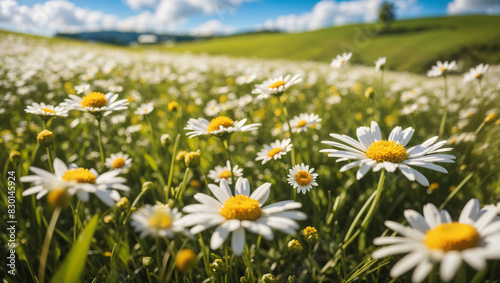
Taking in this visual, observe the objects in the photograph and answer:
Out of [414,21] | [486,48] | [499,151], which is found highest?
[414,21]

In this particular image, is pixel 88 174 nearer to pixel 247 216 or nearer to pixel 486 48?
pixel 247 216

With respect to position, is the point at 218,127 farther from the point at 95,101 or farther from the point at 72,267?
the point at 72,267

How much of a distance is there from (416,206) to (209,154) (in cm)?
187

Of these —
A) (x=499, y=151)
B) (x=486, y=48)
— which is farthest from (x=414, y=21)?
(x=499, y=151)

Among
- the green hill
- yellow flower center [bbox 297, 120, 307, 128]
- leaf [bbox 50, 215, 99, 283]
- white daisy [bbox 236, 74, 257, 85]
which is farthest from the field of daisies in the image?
the green hill

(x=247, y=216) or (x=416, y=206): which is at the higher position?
(x=247, y=216)

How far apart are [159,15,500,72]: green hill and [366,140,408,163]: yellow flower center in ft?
72.6

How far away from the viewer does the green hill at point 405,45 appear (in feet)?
91.7

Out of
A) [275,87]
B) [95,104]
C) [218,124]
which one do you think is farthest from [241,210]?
[95,104]

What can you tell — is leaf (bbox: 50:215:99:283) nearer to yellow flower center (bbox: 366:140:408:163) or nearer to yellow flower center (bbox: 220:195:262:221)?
yellow flower center (bbox: 220:195:262:221)

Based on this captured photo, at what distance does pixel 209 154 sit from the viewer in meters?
2.83

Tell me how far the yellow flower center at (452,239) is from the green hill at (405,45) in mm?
22607

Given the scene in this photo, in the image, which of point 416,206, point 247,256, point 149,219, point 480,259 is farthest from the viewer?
point 416,206

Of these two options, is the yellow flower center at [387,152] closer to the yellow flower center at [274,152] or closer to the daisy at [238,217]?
the daisy at [238,217]
